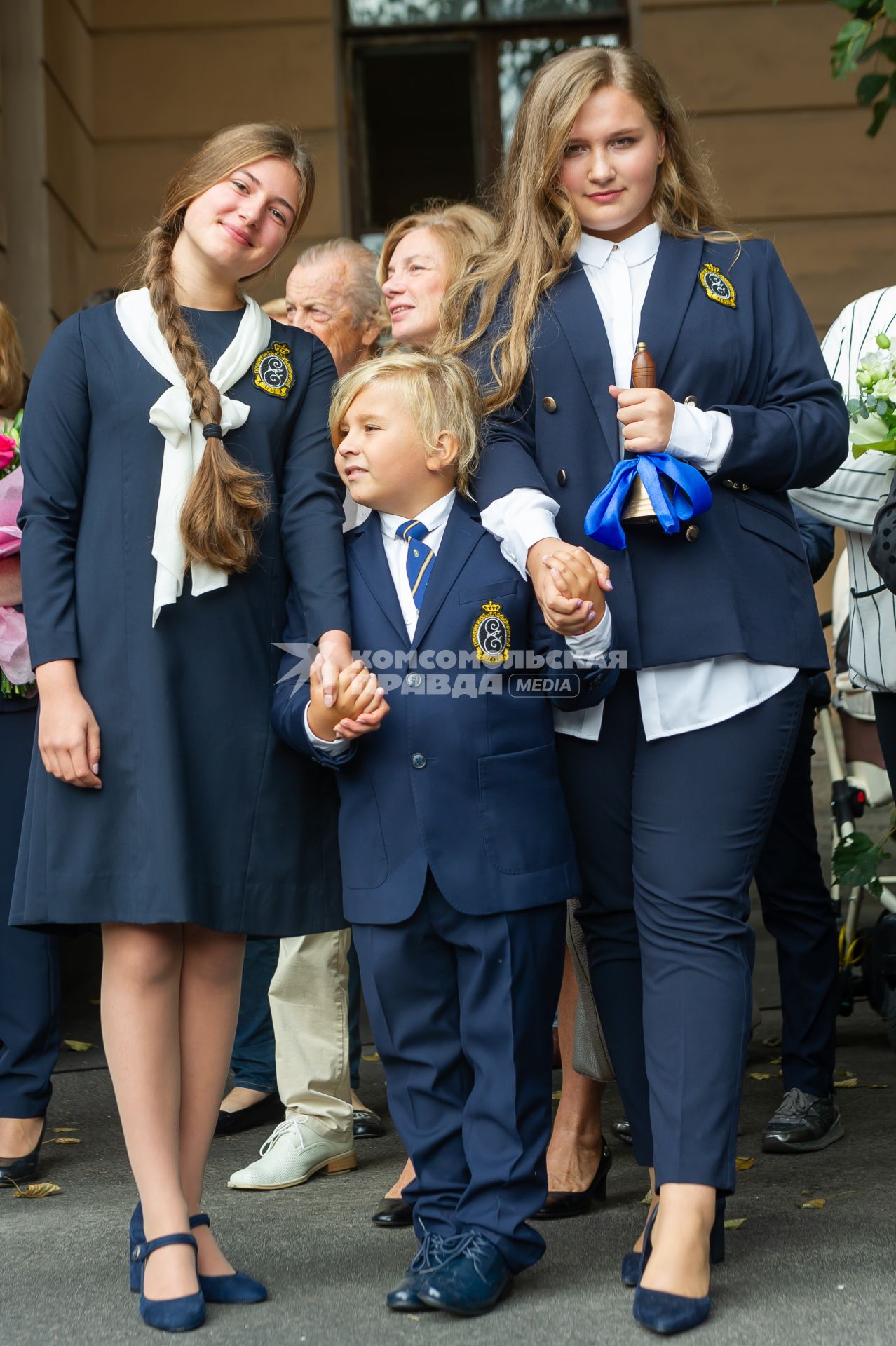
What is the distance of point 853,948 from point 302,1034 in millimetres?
1796

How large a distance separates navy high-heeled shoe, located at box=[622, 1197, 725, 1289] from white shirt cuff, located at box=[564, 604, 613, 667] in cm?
94

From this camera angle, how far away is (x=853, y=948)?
4430 millimetres

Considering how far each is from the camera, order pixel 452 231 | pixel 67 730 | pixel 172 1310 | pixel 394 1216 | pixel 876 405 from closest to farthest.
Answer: pixel 172 1310 < pixel 67 730 < pixel 876 405 < pixel 394 1216 < pixel 452 231

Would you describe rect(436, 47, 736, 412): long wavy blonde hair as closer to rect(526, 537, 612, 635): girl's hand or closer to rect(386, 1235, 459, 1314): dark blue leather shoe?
rect(526, 537, 612, 635): girl's hand

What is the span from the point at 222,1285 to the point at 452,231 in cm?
241

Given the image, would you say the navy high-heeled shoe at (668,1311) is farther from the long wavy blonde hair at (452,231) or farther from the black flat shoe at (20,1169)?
the long wavy blonde hair at (452,231)

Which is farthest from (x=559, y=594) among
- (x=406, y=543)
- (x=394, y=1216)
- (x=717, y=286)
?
(x=394, y=1216)

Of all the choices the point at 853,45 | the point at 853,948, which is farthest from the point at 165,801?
the point at 853,45

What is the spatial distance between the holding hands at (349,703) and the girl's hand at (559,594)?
1.05 feet

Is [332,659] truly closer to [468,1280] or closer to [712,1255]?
[468,1280]

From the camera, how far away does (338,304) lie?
161 inches

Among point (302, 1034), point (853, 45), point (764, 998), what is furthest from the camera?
point (764, 998)

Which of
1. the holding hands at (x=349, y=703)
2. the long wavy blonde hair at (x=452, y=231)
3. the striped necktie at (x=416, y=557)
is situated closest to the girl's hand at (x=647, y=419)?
the striped necktie at (x=416, y=557)

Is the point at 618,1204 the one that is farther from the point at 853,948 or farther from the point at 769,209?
the point at 769,209
